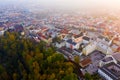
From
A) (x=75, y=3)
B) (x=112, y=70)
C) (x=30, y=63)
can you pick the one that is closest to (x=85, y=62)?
(x=112, y=70)

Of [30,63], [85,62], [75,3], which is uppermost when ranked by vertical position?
[30,63]

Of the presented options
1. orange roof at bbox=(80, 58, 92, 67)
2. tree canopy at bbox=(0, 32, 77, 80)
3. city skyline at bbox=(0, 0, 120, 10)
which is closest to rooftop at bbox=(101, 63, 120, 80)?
orange roof at bbox=(80, 58, 92, 67)

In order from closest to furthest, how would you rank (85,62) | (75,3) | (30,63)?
(30,63) → (85,62) → (75,3)

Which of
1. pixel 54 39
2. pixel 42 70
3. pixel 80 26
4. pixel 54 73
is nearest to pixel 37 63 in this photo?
pixel 42 70

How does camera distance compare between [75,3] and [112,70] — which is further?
[75,3]

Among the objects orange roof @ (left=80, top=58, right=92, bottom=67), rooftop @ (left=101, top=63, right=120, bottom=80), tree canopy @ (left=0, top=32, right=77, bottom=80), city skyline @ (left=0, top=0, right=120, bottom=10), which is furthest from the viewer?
city skyline @ (left=0, top=0, right=120, bottom=10)

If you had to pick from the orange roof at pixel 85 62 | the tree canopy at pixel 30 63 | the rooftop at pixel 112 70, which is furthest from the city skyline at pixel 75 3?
the rooftop at pixel 112 70

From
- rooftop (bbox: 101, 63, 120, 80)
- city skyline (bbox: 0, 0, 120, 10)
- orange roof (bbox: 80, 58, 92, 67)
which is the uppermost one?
rooftop (bbox: 101, 63, 120, 80)

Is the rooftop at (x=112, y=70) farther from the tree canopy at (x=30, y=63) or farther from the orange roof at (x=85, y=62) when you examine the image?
the tree canopy at (x=30, y=63)

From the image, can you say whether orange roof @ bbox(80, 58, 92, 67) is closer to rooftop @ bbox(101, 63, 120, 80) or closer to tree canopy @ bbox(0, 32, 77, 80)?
tree canopy @ bbox(0, 32, 77, 80)

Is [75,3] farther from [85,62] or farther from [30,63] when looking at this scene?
[30,63]

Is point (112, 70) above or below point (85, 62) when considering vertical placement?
above
